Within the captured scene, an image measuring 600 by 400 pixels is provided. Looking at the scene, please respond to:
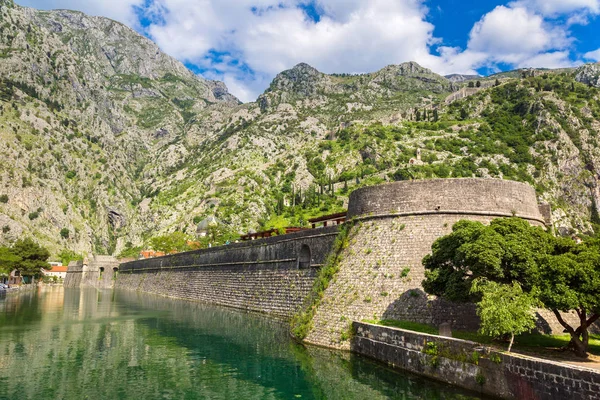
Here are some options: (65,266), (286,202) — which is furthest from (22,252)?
(286,202)

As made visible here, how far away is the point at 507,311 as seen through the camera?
14.5 metres

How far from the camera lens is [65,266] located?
126 meters

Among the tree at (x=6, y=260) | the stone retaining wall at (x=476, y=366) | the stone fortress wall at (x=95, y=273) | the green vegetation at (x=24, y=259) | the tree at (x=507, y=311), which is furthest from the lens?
the stone fortress wall at (x=95, y=273)

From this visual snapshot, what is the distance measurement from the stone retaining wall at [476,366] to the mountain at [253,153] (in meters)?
87.8

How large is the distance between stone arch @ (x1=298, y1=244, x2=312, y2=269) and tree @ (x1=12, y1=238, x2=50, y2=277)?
8382 cm

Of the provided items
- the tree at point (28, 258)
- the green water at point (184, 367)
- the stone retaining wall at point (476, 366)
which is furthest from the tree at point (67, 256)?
the stone retaining wall at point (476, 366)

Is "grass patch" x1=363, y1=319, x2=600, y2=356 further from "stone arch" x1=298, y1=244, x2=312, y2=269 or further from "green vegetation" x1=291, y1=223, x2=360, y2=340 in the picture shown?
"stone arch" x1=298, y1=244, x2=312, y2=269

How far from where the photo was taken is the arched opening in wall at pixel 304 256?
3307cm

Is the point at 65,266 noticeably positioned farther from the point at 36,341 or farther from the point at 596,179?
the point at 596,179

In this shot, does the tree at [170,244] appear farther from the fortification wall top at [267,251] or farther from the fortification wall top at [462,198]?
the fortification wall top at [462,198]

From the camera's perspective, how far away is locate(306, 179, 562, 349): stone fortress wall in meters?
22.0

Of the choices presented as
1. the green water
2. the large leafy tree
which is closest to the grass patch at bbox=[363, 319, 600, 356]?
the large leafy tree

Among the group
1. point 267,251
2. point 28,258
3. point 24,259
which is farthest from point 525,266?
point 28,258

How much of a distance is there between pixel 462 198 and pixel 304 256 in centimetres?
1372
